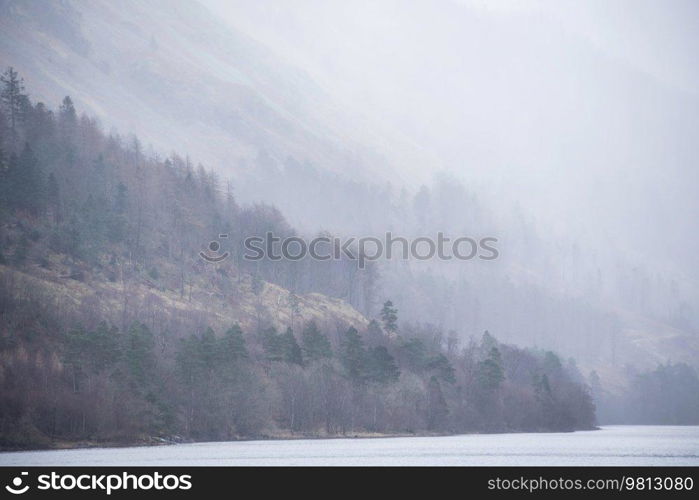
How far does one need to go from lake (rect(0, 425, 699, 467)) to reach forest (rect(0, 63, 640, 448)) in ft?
22.5

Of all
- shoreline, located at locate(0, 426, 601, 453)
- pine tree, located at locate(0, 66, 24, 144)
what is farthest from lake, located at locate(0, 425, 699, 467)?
pine tree, located at locate(0, 66, 24, 144)

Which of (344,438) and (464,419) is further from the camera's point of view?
(464,419)

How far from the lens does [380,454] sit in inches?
3568

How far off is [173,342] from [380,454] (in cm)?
4829

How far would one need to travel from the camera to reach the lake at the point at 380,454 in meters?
79.2

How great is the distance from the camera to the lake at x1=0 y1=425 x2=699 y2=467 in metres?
79.2

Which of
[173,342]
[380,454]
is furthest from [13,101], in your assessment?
[380,454]

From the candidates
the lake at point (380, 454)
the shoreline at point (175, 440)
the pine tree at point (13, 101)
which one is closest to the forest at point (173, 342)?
the pine tree at point (13, 101)

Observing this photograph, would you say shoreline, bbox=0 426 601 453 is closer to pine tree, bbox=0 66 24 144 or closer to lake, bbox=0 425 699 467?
lake, bbox=0 425 699 467
